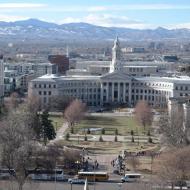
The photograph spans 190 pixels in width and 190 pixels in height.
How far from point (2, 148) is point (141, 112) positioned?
23849 millimetres

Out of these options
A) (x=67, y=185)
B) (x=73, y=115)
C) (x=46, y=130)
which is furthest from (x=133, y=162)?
(x=73, y=115)

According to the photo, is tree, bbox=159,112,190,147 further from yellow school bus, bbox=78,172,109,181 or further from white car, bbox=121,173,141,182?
yellow school bus, bbox=78,172,109,181

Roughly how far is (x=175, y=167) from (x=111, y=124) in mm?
26145

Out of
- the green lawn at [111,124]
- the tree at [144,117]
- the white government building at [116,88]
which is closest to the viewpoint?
the green lawn at [111,124]

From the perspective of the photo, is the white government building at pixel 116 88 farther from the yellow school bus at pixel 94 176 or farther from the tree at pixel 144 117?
the yellow school bus at pixel 94 176

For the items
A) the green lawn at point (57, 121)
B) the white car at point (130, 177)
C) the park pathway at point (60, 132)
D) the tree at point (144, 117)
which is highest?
the white car at point (130, 177)

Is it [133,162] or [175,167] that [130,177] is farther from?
[133,162]

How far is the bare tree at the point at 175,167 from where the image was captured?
1203 inches

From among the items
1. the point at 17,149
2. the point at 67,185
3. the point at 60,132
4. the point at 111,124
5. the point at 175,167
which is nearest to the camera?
the point at 175,167

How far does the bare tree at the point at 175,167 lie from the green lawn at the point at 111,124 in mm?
18684

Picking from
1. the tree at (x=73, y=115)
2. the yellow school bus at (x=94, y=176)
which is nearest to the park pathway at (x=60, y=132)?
the tree at (x=73, y=115)

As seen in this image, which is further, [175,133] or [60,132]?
[60,132]

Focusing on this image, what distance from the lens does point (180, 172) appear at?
105 ft

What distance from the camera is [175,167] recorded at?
3197 cm
